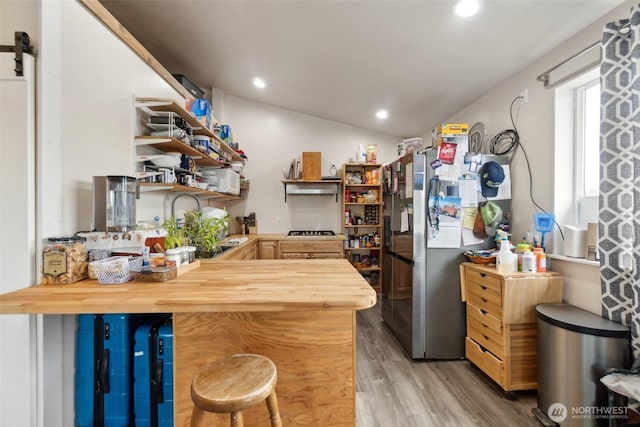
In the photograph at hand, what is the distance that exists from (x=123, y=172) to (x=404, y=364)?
261cm

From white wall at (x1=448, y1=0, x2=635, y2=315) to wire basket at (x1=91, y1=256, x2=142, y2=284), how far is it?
269cm

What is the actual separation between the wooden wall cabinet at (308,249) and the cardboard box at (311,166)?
984mm

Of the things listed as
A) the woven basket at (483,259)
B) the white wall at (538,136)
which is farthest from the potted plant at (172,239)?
the white wall at (538,136)

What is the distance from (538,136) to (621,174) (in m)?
0.78

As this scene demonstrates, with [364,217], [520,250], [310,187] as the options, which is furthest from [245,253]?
[520,250]

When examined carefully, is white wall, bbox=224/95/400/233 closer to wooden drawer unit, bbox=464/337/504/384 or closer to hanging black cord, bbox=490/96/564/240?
hanging black cord, bbox=490/96/564/240

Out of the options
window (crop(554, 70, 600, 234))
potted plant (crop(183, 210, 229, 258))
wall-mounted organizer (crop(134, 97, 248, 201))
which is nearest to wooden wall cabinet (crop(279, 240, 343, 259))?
potted plant (crop(183, 210, 229, 258))

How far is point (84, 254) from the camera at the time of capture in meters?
1.22

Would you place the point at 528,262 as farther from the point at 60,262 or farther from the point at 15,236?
the point at 15,236

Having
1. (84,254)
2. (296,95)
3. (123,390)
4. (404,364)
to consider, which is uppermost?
(296,95)

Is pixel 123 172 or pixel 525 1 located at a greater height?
pixel 525 1

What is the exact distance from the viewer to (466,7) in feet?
5.12

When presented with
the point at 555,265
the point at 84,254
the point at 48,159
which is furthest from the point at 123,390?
the point at 555,265

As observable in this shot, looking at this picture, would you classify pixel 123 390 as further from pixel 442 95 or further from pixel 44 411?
pixel 442 95
